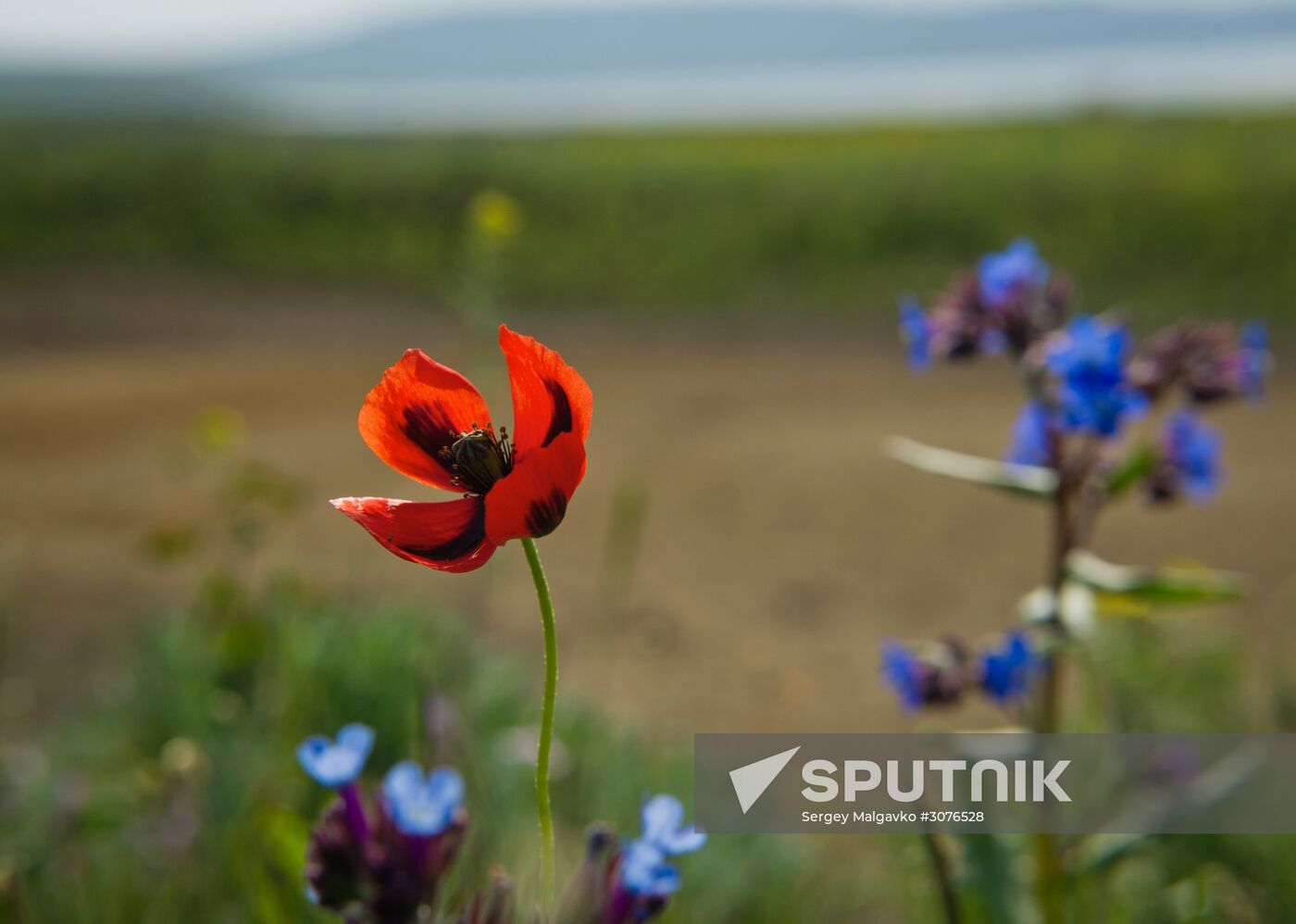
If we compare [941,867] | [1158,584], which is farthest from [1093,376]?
[941,867]

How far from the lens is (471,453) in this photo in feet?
2.83

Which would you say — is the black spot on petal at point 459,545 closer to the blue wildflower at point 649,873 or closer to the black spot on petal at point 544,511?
the black spot on petal at point 544,511

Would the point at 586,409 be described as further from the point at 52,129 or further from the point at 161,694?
the point at 52,129

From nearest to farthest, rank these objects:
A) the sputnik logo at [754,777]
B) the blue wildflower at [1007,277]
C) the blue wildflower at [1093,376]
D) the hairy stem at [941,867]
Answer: the hairy stem at [941,867], the sputnik logo at [754,777], the blue wildflower at [1093,376], the blue wildflower at [1007,277]

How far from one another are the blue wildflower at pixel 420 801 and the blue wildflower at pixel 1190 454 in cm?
141

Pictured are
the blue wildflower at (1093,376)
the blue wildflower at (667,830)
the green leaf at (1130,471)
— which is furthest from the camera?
the green leaf at (1130,471)

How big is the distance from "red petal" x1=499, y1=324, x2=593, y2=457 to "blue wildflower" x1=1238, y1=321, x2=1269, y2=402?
148 centimetres

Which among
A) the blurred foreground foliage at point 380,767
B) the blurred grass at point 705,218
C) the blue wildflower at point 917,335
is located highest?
the blurred grass at point 705,218

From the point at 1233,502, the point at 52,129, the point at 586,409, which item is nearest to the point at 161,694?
the point at 586,409

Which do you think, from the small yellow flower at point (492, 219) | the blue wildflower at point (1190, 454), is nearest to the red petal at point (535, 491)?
the blue wildflower at point (1190, 454)

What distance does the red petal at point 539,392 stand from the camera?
81 cm

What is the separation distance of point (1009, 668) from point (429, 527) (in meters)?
1.30

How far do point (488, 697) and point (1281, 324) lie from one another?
843 centimetres

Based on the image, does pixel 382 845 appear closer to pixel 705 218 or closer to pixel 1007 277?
pixel 1007 277
